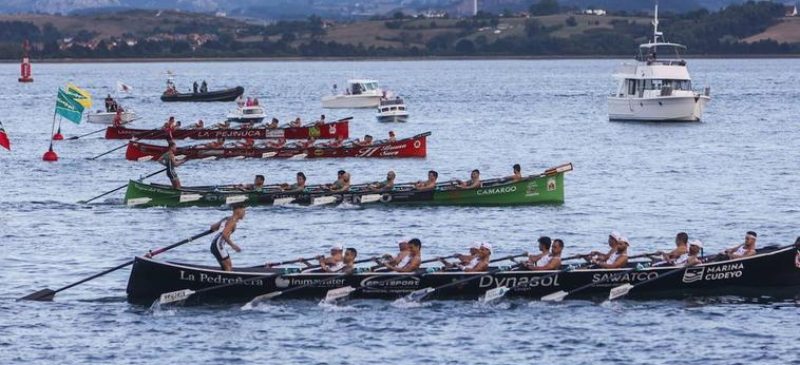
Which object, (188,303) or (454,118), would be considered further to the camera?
(454,118)

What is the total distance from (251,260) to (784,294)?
1636 cm

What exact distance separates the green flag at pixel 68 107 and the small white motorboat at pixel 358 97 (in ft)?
179

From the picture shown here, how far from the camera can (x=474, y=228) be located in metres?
54.3

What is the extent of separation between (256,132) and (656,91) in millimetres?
26843

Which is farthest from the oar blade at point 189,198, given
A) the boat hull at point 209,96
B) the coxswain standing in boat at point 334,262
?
the boat hull at point 209,96

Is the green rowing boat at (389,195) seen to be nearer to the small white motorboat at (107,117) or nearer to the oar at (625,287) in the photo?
the oar at (625,287)

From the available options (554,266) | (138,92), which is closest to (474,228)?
(554,266)

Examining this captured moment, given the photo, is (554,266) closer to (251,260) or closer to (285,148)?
(251,260)

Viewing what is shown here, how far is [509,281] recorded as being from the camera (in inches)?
1558

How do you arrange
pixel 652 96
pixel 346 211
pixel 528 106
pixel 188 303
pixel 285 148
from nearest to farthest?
pixel 188 303 → pixel 346 211 → pixel 285 148 → pixel 652 96 → pixel 528 106

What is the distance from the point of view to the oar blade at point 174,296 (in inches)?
1540

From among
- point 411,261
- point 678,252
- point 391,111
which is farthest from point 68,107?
point 678,252

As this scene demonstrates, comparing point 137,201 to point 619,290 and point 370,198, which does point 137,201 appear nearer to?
point 370,198

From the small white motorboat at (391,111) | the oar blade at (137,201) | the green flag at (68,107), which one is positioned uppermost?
the green flag at (68,107)
